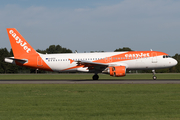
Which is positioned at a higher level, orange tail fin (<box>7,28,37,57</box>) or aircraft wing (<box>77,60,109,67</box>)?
orange tail fin (<box>7,28,37,57</box>)

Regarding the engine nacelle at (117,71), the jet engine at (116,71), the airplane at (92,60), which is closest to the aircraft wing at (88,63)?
the airplane at (92,60)

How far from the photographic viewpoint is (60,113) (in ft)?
36.0

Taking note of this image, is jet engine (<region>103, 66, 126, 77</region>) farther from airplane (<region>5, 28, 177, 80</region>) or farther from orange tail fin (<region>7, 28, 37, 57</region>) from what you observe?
orange tail fin (<region>7, 28, 37, 57</region>)

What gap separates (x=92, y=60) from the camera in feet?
120

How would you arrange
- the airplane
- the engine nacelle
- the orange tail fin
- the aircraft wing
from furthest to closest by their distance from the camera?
1. the orange tail fin
2. the airplane
3. the aircraft wing
4. the engine nacelle

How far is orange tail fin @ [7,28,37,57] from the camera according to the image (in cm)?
3875

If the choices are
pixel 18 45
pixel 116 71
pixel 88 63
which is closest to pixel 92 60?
pixel 88 63

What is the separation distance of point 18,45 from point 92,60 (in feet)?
40.3

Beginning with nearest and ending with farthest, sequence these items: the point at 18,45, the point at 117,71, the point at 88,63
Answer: the point at 117,71 < the point at 88,63 < the point at 18,45

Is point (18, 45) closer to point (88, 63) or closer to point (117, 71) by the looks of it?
point (88, 63)

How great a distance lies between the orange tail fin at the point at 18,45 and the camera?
38.8 meters

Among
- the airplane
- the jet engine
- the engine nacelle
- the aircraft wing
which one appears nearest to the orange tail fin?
the airplane

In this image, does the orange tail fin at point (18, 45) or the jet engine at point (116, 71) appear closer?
the jet engine at point (116, 71)

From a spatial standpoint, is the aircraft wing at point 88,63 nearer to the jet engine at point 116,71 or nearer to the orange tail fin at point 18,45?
the jet engine at point 116,71
